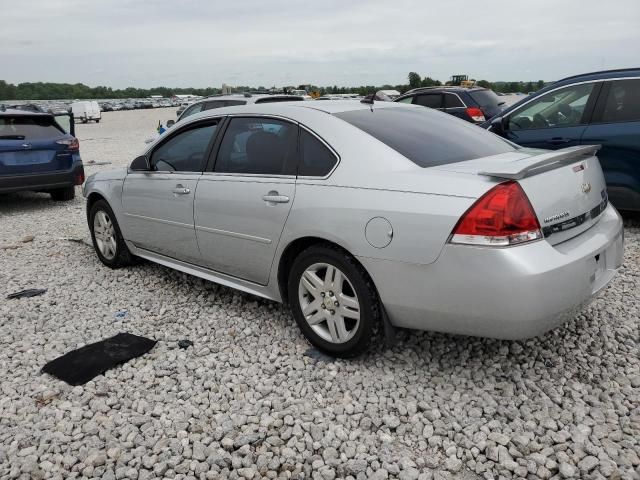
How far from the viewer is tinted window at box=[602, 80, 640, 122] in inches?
239

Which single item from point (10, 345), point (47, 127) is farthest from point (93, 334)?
point (47, 127)

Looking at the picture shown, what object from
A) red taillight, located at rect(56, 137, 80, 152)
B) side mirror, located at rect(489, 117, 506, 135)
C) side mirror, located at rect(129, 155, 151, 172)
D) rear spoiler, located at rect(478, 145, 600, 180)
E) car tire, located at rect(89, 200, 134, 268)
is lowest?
car tire, located at rect(89, 200, 134, 268)

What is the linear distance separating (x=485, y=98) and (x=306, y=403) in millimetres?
11380

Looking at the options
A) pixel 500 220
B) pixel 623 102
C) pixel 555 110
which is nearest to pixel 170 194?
pixel 500 220

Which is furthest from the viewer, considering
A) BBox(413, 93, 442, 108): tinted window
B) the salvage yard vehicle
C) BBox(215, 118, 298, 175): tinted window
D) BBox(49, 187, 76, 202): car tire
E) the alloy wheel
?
BBox(413, 93, 442, 108): tinted window

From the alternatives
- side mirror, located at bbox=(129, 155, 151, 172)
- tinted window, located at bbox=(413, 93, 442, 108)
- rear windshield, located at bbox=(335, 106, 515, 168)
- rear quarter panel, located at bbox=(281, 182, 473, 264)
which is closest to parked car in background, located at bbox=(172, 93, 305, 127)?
tinted window, located at bbox=(413, 93, 442, 108)

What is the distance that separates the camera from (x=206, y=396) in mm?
3197

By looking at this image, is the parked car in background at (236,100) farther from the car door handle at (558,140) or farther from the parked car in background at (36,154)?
the car door handle at (558,140)

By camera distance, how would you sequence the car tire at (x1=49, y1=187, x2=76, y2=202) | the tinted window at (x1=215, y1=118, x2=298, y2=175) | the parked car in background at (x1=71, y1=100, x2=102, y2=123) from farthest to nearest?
the parked car in background at (x1=71, y1=100, x2=102, y2=123) → the car tire at (x1=49, y1=187, x2=76, y2=202) → the tinted window at (x1=215, y1=118, x2=298, y2=175)

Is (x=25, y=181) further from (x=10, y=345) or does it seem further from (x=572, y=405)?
(x=572, y=405)

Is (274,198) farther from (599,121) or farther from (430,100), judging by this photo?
(430,100)

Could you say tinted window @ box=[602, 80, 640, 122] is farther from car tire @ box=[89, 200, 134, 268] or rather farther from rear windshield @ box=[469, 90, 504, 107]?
rear windshield @ box=[469, 90, 504, 107]

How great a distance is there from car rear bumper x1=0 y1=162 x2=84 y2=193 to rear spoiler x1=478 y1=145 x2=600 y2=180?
7.61 m

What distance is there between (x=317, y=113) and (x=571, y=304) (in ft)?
6.35
